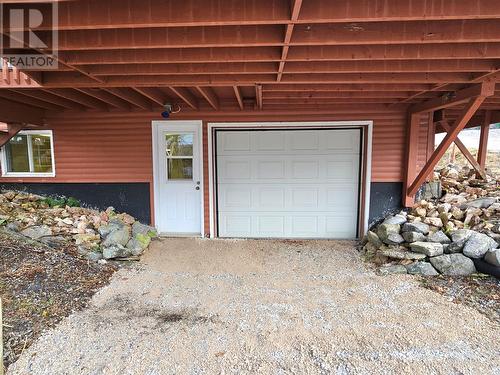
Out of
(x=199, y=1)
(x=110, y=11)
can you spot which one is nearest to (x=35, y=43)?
(x=110, y=11)

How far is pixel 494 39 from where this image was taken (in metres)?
2.20

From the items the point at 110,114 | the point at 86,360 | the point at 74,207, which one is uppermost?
the point at 110,114

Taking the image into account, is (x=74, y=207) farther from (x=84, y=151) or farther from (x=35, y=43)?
(x=35, y=43)

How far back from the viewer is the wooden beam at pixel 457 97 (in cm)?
318

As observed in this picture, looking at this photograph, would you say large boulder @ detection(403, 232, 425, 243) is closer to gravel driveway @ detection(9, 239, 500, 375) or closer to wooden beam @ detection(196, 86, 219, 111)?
gravel driveway @ detection(9, 239, 500, 375)

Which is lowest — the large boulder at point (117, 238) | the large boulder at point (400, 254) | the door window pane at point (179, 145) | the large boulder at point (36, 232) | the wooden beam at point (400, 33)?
the large boulder at point (400, 254)

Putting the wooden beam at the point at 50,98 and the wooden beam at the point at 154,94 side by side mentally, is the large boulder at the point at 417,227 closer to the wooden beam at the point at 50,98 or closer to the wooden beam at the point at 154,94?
the wooden beam at the point at 154,94

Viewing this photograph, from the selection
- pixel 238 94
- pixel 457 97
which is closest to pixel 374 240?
pixel 457 97

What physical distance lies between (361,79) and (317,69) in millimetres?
623

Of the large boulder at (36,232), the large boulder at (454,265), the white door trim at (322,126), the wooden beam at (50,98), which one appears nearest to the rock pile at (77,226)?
the large boulder at (36,232)

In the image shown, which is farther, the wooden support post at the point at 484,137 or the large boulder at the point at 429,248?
the wooden support post at the point at 484,137

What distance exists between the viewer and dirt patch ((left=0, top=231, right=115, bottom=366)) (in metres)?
2.36

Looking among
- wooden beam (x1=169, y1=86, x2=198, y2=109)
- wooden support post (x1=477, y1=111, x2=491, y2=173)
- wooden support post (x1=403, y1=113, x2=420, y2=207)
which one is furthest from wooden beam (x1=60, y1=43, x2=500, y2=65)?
wooden support post (x1=477, y1=111, x2=491, y2=173)

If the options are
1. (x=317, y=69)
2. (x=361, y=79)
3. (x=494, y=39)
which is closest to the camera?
(x=494, y=39)
